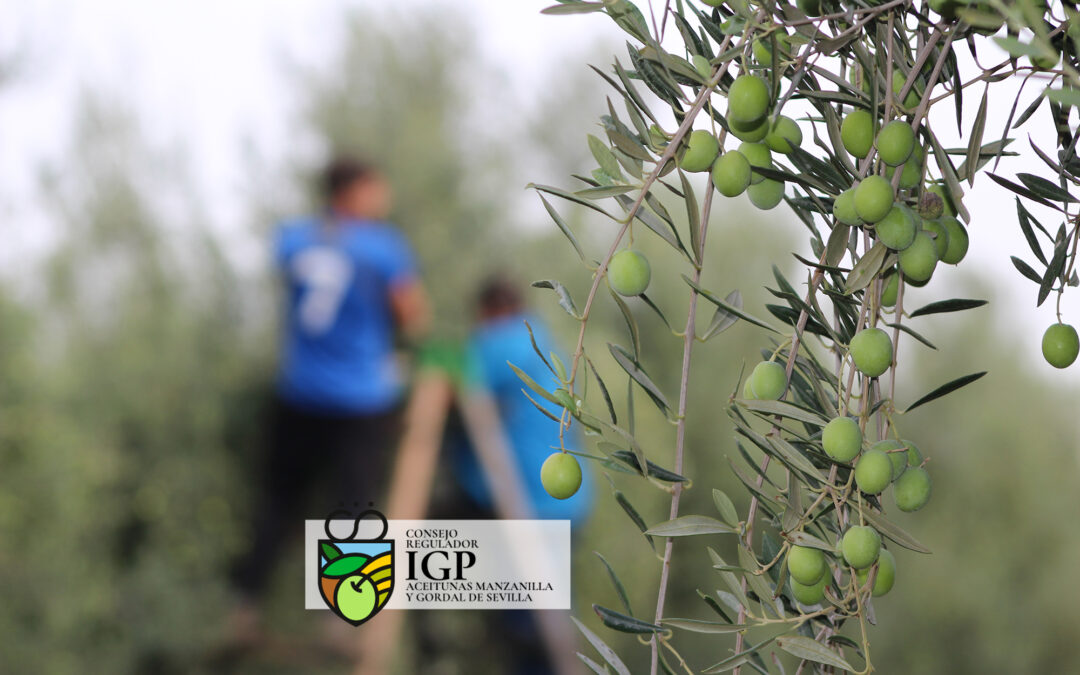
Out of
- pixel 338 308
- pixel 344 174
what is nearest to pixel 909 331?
pixel 338 308

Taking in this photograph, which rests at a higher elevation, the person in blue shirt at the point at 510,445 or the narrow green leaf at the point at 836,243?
the narrow green leaf at the point at 836,243

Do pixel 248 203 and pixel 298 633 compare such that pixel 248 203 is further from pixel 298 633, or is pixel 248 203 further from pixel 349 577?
pixel 349 577

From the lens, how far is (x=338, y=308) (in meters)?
2.90

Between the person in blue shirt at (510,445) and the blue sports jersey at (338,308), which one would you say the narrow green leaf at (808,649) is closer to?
the person in blue shirt at (510,445)

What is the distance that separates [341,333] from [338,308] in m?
0.08

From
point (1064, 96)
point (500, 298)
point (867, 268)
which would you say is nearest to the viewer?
point (1064, 96)

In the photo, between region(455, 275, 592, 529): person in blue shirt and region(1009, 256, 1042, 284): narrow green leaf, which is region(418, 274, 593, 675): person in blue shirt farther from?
region(1009, 256, 1042, 284): narrow green leaf

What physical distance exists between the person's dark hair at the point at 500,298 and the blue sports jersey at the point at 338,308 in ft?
0.91

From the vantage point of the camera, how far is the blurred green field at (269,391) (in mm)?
2863

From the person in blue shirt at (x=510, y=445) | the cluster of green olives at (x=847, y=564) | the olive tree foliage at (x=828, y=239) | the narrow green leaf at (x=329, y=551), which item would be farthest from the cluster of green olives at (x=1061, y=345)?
the person in blue shirt at (x=510, y=445)

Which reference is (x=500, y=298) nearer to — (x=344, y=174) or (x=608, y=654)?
(x=344, y=174)

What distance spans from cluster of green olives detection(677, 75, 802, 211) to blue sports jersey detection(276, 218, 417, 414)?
→ 2613mm

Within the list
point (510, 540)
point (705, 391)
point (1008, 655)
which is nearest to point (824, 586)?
point (510, 540)

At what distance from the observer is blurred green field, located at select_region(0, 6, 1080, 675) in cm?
286
